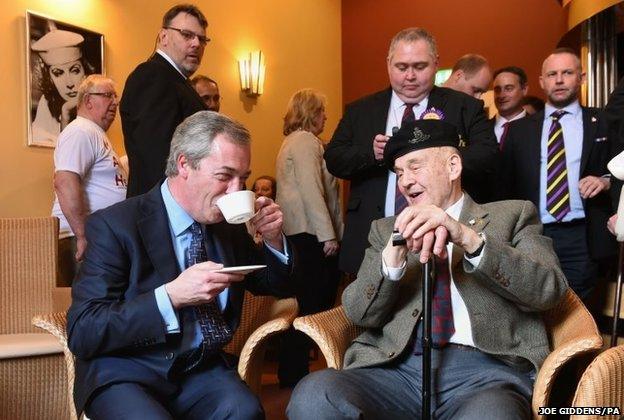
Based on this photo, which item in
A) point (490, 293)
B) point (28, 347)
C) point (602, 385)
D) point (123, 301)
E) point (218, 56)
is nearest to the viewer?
point (602, 385)

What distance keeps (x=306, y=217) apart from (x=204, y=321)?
2153 mm

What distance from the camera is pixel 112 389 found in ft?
6.13

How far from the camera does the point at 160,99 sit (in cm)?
293

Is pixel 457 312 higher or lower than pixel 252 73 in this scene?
lower

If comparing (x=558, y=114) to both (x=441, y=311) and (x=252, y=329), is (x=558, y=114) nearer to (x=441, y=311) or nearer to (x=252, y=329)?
(x=441, y=311)

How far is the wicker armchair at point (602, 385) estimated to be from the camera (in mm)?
1559

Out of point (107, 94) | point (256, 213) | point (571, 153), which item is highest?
point (107, 94)

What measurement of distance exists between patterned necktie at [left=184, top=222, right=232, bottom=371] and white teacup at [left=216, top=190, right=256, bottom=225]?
227 millimetres

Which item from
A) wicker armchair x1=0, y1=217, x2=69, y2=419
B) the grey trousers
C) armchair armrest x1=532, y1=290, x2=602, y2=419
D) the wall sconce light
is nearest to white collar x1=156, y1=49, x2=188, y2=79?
wicker armchair x1=0, y1=217, x2=69, y2=419

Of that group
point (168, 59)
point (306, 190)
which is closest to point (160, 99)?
point (168, 59)

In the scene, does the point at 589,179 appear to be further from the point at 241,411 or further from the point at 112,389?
the point at 112,389

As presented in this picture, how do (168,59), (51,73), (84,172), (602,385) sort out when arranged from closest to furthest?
(602,385)
(168,59)
(84,172)
(51,73)

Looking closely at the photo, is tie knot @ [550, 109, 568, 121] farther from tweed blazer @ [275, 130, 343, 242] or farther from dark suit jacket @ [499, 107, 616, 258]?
tweed blazer @ [275, 130, 343, 242]

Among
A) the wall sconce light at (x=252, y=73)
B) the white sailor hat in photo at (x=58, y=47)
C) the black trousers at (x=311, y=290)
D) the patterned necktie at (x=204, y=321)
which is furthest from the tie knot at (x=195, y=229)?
the wall sconce light at (x=252, y=73)
